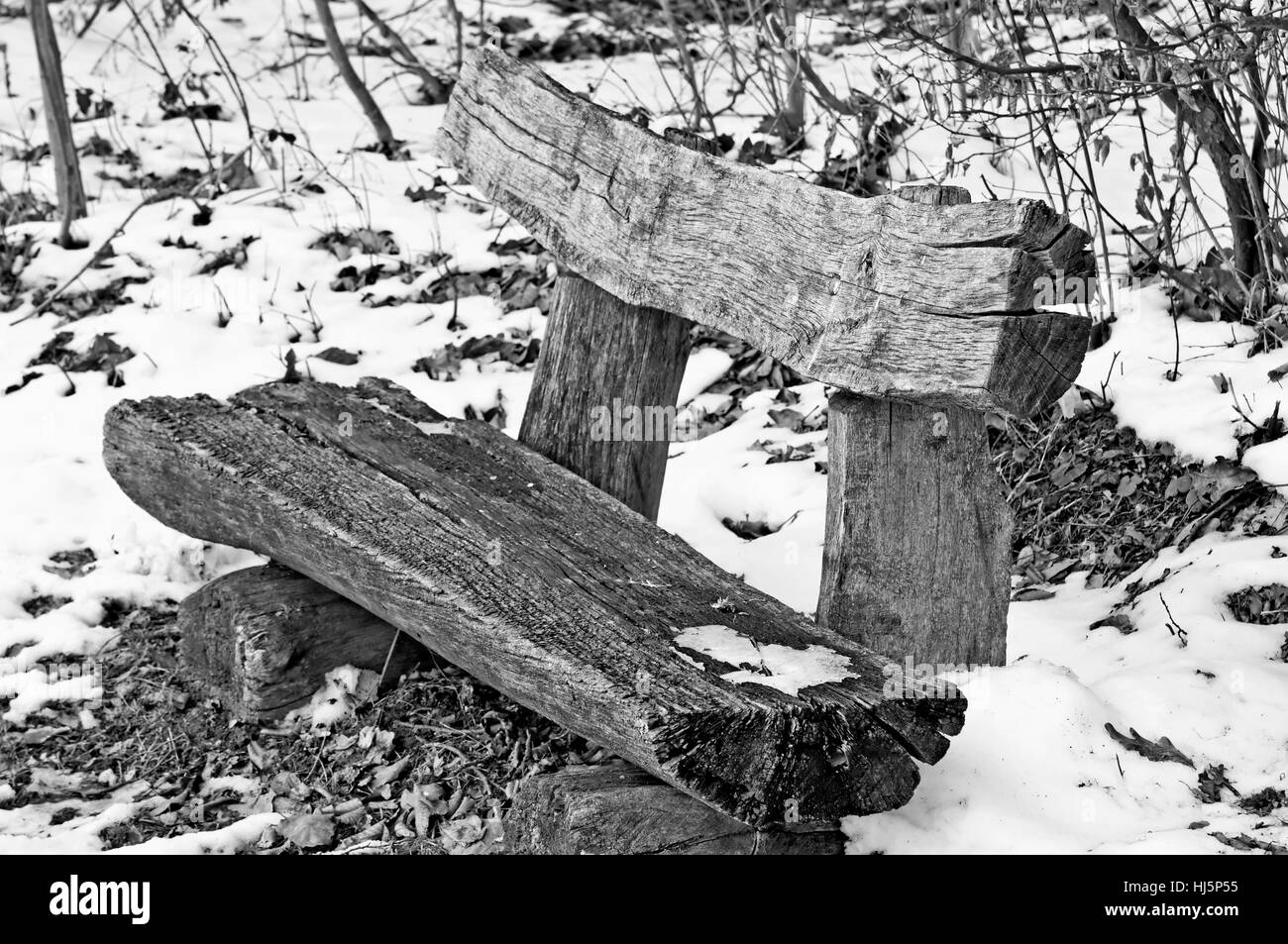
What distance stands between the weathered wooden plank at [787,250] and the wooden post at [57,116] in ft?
9.63

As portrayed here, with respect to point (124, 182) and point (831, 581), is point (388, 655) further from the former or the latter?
point (124, 182)

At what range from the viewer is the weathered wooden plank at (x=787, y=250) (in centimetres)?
238

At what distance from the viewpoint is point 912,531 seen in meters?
2.78

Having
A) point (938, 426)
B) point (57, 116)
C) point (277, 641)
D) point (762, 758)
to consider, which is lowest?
point (277, 641)

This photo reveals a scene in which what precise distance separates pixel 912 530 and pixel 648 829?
848 millimetres

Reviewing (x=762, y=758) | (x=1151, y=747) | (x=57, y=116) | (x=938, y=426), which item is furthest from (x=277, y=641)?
(x=57, y=116)

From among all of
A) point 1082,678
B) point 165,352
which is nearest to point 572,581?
point 1082,678

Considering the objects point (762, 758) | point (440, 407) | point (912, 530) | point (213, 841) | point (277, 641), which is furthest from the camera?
point (440, 407)

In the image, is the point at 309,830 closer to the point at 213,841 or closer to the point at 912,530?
the point at 213,841

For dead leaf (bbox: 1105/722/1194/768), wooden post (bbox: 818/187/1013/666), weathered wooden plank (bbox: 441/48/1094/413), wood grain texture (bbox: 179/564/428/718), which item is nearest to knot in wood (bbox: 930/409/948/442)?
wooden post (bbox: 818/187/1013/666)

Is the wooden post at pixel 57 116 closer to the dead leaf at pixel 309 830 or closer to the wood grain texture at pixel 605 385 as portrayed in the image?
the wood grain texture at pixel 605 385

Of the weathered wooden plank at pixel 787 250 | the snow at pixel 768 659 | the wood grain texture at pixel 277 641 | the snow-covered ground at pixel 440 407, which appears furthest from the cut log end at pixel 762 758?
the wood grain texture at pixel 277 641
